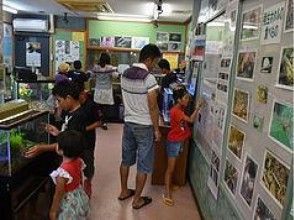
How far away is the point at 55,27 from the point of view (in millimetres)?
7617

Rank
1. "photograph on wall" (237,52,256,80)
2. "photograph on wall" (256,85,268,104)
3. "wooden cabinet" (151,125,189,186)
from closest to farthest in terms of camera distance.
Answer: "photograph on wall" (256,85,268,104)
"photograph on wall" (237,52,256,80)
"wooden cabinet" (151,125,189,186)

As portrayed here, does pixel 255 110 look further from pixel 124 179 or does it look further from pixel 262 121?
pixel 124 179

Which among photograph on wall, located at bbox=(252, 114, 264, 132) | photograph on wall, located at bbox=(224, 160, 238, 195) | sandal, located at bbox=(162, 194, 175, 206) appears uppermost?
photograph on wall, located at bbox=(252, 114, 264, 132)

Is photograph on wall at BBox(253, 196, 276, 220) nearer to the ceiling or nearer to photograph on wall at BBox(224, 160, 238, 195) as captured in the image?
photograph on wall at BBox(224, 160, 238, 195)

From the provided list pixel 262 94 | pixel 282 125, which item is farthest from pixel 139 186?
pixel 282 125

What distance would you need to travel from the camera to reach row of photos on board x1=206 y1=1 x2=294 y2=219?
1.36 meters

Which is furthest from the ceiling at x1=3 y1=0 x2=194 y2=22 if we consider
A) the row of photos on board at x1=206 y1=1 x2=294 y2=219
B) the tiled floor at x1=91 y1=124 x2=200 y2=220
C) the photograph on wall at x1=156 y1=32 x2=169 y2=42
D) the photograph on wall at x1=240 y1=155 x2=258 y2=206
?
the photograph on wall at x1=240 y1=155 x2=258 y2=206

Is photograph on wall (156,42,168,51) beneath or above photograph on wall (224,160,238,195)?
above

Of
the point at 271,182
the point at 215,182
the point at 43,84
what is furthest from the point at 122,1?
the point at 271,182

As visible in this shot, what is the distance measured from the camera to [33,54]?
7.70m

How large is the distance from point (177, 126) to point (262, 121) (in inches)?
71.9

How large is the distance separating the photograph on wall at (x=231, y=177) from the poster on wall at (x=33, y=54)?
256 inches

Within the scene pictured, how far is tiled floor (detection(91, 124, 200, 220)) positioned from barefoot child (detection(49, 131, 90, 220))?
0.97 meters

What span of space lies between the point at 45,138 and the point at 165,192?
155cm
